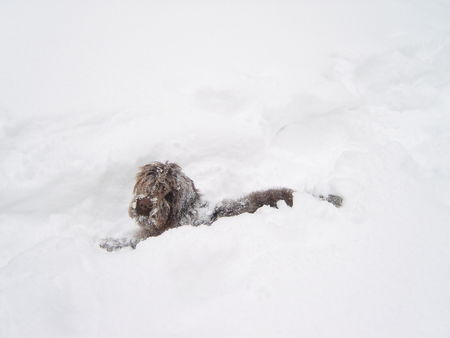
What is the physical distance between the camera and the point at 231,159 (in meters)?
5.36

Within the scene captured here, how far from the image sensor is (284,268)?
2510 millimetres

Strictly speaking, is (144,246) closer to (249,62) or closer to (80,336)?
(80,336)

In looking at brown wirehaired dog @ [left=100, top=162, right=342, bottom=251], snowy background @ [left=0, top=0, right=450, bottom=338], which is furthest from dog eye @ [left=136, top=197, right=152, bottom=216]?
snowy background @ [left=0, top=0, right=450, bottom=338]

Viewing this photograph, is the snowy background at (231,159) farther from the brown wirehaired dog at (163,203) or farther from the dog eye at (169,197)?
the dog eye at (169,197)

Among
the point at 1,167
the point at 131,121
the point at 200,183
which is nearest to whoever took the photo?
the point at 1,167

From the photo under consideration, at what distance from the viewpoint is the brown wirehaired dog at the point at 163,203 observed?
3320mm

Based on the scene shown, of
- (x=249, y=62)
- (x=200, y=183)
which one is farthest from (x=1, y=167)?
(x=249, y=62)

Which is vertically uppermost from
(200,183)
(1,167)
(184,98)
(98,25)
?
(98,25)

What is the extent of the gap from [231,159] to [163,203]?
2211mm

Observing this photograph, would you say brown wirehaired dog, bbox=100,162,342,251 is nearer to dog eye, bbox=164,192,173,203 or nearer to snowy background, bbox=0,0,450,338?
dog eye, bbox=164,192,173,203

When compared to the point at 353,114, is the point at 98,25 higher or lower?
higher

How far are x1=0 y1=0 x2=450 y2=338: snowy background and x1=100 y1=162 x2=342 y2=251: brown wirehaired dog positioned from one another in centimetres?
54

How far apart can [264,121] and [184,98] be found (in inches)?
65.4

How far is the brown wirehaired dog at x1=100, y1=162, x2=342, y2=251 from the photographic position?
3.32m
